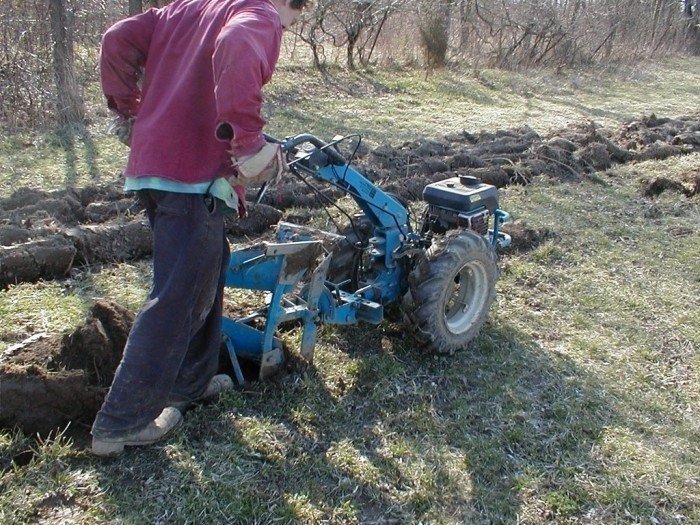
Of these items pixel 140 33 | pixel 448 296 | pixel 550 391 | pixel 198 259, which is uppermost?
pixel 140 33

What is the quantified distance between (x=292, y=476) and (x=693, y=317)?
3271mm

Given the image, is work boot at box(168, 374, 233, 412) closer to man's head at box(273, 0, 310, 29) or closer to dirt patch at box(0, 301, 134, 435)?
dirt patch at box(0, 301, 134, 435)

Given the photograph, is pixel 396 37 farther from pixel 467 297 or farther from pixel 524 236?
pixel 467 297

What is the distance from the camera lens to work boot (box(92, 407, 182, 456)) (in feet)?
9.52

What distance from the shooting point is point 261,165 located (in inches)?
108

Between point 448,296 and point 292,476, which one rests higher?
point 448,296

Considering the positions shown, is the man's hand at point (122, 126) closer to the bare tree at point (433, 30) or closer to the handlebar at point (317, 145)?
the handlebar at point (317, 145)

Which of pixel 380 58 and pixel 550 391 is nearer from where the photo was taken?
pixel 550 391

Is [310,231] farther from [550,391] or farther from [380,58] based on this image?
[380,58]

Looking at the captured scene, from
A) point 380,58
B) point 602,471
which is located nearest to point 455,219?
point 602,471

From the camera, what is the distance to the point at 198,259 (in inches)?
114

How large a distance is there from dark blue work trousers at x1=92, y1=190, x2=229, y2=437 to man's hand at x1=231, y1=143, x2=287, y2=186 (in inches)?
Answer: 8.7

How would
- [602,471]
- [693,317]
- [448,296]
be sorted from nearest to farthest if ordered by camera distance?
[602,471] → [448,296] → [693,317]

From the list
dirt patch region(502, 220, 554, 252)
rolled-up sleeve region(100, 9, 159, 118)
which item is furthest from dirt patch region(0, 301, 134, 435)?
dirt patch region(502, 220, 554, 252)
